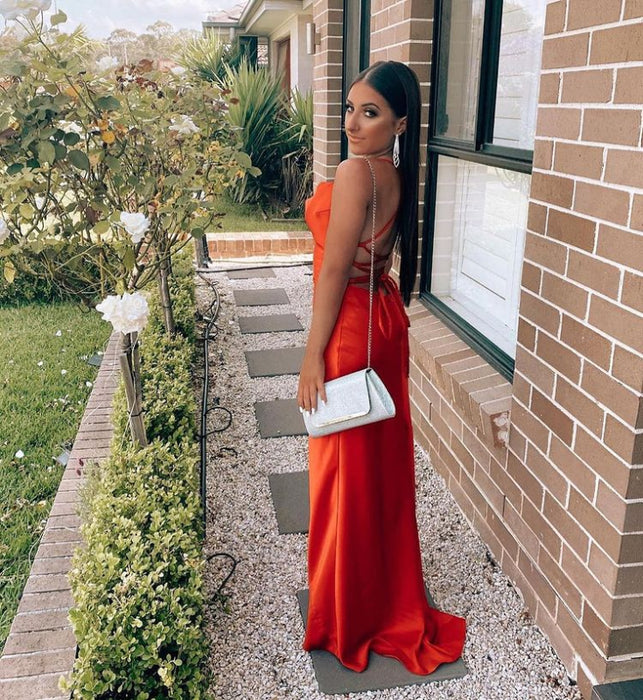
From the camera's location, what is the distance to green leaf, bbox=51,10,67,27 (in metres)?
2.44

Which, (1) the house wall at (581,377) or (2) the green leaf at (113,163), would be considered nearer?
(1) the house wall at (581,377)

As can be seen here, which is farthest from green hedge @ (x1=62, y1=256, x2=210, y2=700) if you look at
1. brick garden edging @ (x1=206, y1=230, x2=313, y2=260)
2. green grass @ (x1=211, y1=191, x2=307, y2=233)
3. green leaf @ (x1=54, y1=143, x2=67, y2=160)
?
green grass @ (x1=211, y1=191, x2=307, y2=233)

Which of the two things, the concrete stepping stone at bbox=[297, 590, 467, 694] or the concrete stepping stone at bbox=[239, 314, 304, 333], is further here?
the concrete stepping stone at bbox=[239, 314, 304, 333]

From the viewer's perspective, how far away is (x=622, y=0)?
1729 mm

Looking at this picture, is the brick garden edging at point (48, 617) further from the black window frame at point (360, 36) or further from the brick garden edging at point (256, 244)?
the brick garden edging at point (256, 244)

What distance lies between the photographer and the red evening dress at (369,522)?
2.10 metres

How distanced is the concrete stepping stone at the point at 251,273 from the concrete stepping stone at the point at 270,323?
1473 millimetres

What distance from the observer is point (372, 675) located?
2.26m

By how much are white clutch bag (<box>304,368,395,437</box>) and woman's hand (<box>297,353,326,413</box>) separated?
26 millimetres

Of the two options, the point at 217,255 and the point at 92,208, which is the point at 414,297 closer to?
the point at 92,208

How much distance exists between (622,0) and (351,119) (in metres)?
0.73

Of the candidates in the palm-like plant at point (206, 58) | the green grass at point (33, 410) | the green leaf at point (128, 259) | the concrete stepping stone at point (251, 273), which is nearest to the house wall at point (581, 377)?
the green leaf at point (128, 259)

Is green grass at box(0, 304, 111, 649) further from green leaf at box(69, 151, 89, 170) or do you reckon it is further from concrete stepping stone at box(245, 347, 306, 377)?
green leaf at box(69, 151, 89, 170)

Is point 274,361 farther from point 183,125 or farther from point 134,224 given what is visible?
point 134,224
